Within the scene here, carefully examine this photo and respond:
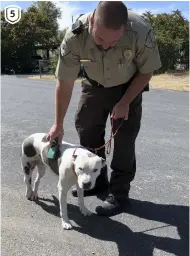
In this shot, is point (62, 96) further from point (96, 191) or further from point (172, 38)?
point (172, 38)

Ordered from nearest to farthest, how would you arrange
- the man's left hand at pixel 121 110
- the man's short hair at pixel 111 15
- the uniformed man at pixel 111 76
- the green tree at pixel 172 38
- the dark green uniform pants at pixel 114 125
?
the man's short hair at pixel 111 15
the uniformed man at pixel 111 76
the man's left hand at pixel 121 110
the dark green uniform pants at pixel 114 125
the green tree at pixel 172 38

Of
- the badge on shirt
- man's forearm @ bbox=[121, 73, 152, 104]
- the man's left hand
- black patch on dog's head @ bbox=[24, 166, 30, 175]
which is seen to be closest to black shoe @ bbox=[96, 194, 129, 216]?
black patch on dog's head @ bbox=[24, 166, 30, 175]

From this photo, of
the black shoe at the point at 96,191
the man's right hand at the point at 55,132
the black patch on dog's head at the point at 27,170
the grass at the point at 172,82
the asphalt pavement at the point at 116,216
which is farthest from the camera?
the grass at the point at 172,82

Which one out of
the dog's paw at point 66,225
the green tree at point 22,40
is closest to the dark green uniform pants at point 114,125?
the dog's paw at point 66,225

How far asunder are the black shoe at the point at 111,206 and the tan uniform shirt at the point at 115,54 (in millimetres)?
1237

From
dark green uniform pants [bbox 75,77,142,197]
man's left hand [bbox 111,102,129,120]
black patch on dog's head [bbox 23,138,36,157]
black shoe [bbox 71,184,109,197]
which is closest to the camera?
man's left hand [bbox 111,102,129,120]

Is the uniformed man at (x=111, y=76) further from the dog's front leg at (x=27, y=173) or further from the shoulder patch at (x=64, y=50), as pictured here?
the dog's front leg at (x=27, y=173)

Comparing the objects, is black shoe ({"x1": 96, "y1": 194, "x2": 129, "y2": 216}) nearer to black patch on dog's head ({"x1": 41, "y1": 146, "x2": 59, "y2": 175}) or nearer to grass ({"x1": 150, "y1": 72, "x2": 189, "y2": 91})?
black patch on dog's head ({"x1": 41, "y1": 146, "x2": 59, "y2": 175})

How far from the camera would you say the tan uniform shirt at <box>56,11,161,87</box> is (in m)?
3.20

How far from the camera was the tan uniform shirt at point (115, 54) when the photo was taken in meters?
3.20

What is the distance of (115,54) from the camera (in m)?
3.26

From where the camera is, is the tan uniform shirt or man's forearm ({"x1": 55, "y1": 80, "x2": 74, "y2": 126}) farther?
man's forearm ({"x1": 55, "y1": 80, "x2": 74, "y2": 126})

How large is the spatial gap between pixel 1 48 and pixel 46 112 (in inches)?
842

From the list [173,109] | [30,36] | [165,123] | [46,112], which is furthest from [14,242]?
[30,36]
